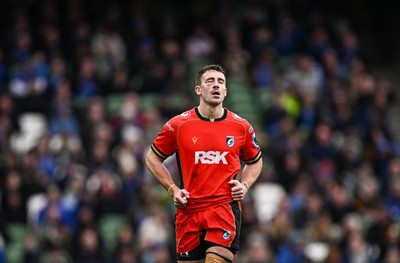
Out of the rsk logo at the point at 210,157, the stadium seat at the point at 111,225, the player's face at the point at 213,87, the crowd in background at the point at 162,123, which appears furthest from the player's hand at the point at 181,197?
the stadium seat at the point at 111,225

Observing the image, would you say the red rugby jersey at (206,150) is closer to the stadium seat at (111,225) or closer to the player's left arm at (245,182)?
the player's left arm at (245,182)

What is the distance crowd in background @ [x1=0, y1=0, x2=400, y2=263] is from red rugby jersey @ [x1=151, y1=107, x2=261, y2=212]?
22.8 feet

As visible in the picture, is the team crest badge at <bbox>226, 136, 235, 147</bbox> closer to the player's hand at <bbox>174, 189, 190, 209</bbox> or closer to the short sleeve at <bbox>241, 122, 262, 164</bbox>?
the short sleeve at <bbox>241, 122, 262, 164</bbox>

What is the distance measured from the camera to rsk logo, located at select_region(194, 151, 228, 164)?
1031cm

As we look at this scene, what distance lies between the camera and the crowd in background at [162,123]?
18.1 meters

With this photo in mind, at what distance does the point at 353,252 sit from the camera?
60.6 ft

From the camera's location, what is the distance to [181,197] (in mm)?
10188

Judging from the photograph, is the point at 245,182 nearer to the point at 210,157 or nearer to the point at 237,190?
the point at 237,190

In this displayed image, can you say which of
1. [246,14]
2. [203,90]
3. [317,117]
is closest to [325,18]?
[246,14]

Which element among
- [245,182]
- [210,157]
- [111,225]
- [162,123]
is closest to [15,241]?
[111,225]

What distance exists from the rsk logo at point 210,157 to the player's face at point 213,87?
19.5 inches

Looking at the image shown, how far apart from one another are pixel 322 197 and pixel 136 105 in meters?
4.06

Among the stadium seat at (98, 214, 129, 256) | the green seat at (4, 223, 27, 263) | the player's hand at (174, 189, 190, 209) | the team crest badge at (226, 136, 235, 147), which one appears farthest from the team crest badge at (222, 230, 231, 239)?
the stadium seat at (98, 214, 129, 256)

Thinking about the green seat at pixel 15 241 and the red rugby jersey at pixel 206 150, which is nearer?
the red rugby jersey at pixel 206 150
